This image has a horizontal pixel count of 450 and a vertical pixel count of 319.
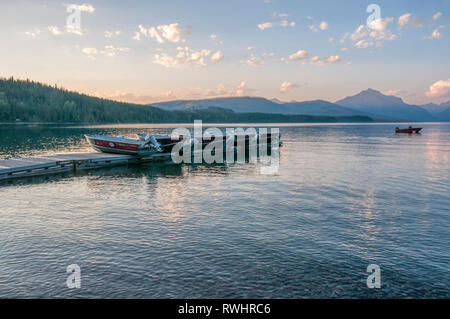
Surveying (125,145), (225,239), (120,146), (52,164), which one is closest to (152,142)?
(125,145)

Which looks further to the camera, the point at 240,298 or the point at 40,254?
the point at 40,254

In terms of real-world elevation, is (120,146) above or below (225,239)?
above

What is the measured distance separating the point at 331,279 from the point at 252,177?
828 inches

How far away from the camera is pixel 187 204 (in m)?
21.1

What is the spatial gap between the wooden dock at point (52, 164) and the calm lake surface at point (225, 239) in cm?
271

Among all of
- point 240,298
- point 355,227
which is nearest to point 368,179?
point 355,227

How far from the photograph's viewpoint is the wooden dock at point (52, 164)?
30.1 metres

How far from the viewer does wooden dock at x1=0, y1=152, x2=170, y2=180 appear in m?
30.1

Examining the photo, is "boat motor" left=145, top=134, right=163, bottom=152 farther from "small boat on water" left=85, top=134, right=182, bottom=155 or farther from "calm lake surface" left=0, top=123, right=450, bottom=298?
"calm lake surface" left=0, top=123, right=450, bottom=298

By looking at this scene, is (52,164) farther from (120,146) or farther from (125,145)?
(125,145)

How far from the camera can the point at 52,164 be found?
3322 centimetres

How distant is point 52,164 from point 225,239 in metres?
26.0

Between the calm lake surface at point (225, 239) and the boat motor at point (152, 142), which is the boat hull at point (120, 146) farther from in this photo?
the calm lake surface at point (225, 239)
